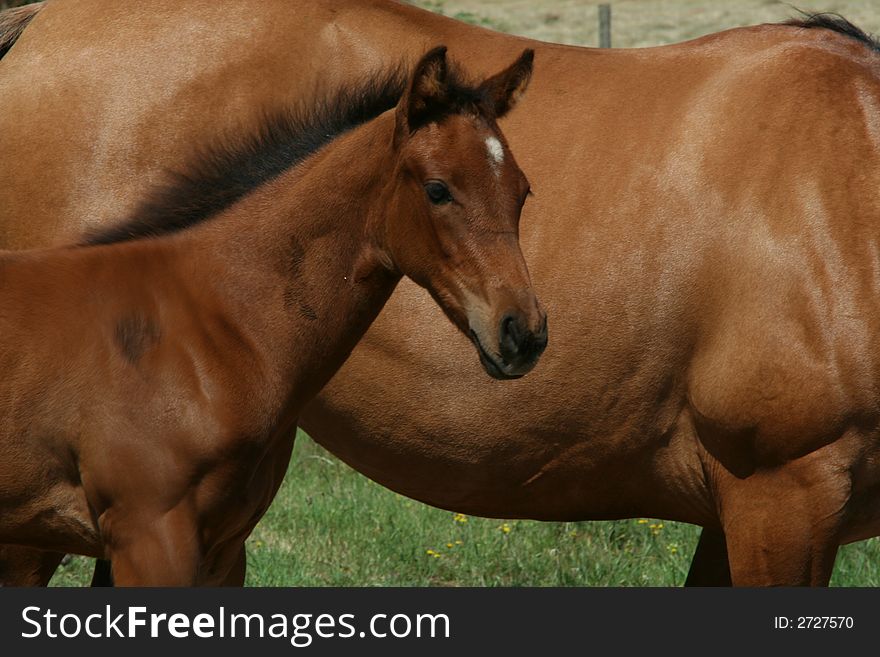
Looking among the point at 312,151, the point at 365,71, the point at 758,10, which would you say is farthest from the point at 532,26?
the point at 312,151

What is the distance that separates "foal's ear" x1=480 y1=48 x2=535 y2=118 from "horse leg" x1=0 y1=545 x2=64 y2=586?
2053 mm

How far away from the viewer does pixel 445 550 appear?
18.2 feet

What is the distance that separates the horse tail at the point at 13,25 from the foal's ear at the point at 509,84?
2.10 metres

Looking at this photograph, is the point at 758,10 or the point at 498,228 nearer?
the point at 498,228

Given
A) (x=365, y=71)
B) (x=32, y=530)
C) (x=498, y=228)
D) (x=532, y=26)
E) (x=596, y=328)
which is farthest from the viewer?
(x=532, y=26)

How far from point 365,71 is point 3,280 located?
1.50 metres

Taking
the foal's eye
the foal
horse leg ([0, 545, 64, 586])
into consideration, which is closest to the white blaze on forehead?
the foal

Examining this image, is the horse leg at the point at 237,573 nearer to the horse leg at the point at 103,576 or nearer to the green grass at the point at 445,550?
the horse leg at the point at 103,576

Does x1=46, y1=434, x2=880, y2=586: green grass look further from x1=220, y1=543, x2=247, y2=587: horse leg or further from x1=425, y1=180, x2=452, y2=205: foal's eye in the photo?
x1=425, y1=180, x2=452, y2=205: foal's eye

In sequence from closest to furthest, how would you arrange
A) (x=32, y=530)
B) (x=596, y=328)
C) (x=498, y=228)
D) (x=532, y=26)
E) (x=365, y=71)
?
(x=498, y=228) → (x=32, y=530) → (x=596, y=328) → (x=365, y=71) → (x=532, y=26)

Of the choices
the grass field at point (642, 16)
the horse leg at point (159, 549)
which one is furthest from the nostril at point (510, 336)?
the grass field at point (642, 16)

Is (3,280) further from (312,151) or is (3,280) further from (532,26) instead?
(532,26)

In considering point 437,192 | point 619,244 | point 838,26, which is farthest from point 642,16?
point 437,192

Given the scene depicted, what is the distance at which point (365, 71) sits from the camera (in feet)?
13.9
